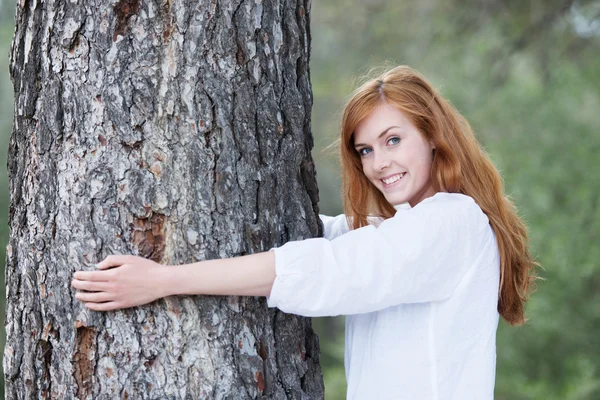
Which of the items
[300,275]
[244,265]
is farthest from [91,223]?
[300,275]

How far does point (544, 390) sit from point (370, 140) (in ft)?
15.5

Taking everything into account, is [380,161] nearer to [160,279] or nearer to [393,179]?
[393,179]

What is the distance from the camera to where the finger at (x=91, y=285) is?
5.45 feet

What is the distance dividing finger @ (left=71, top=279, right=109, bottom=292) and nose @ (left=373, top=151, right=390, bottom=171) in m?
0.83

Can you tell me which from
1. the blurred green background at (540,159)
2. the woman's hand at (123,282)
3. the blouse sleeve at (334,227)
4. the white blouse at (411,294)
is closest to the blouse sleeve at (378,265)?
the white blouse at (411,294)

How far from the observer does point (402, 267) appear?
173 cm

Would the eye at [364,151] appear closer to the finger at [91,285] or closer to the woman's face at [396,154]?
the woman's face at [396,154]

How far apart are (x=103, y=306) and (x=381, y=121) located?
0.93 m

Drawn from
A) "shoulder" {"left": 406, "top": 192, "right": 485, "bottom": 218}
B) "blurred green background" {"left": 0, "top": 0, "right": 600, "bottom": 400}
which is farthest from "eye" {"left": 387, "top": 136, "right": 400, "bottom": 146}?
"blurred green background" {"left": 0, "top": 0, "right": 600, "bottom": 400}

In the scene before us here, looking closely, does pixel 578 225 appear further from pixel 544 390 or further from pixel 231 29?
pixel 231 29

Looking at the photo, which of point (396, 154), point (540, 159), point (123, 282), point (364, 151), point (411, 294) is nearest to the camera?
point (123, 282)

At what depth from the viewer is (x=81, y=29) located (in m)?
1.71

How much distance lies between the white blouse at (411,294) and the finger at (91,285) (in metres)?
0.37

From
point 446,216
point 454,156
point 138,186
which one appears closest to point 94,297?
point 138,186
